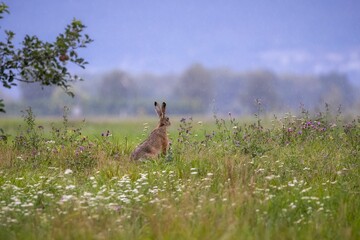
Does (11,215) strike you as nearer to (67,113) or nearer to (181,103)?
(67,113)

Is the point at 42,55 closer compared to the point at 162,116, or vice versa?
the point at 42,55

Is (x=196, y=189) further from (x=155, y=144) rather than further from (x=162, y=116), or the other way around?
(x=162, y=116)

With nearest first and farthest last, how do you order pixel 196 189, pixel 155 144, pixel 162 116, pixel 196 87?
1. pixel 196 189
2. pixel 155 144
3. pixel 162 116
4. pixel 196 87

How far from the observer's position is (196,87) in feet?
395

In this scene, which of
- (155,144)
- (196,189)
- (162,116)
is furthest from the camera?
(162,116)

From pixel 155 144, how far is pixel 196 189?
4829 mm

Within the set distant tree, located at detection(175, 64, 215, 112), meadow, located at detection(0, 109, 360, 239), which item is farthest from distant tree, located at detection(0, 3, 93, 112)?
distant tree, located at detection(175, 64, 215, 112)

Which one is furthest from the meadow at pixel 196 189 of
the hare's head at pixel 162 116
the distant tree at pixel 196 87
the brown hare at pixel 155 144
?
the distant tree at pixel 196 87

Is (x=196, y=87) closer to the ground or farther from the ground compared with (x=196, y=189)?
farther from the ground

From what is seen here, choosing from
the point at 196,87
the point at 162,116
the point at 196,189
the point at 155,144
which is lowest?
the point at 196,189

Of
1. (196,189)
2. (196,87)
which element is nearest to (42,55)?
(196,189)

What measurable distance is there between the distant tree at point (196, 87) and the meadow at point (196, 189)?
102m

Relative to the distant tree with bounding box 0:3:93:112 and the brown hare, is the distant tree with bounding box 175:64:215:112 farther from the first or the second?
the distant tree with bounding box 0:3:93:112

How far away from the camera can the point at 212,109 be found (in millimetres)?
14734
